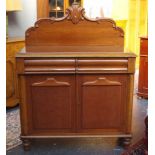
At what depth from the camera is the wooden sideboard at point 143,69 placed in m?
3.57

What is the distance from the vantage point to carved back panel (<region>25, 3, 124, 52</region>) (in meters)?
2.22

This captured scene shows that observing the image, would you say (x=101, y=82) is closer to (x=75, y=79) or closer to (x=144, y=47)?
(x=75, y=79)

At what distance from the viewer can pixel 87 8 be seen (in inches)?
159

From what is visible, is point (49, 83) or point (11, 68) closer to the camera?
point (49, 83)

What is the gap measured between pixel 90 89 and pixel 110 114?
11.2 inches

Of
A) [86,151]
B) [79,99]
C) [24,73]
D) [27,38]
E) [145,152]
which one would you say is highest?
[27,38]

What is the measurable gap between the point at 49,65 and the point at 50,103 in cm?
33

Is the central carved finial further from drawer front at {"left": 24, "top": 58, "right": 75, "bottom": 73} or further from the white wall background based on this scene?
the white wall background

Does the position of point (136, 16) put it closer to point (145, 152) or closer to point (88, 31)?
point (88, 31)

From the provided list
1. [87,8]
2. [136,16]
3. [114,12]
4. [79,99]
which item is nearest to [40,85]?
[79,99]

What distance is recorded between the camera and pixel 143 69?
3.72 m

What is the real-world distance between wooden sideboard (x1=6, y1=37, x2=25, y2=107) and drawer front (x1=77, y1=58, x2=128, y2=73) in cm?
143

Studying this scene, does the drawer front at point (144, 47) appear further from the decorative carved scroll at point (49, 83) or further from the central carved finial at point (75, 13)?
the decorative carved scroll at point (49, 83)

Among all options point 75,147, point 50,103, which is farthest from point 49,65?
point 75,147
